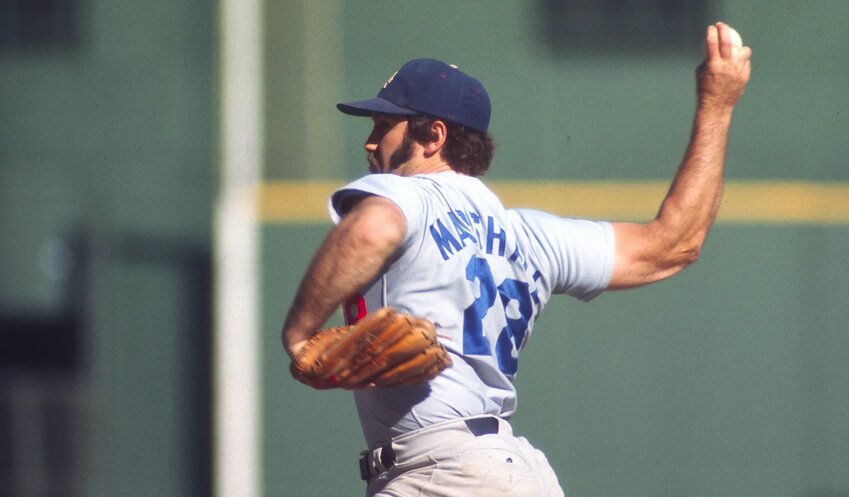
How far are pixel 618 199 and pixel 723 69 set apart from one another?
5.13 m

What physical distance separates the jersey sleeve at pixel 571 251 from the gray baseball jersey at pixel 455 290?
0.12ft

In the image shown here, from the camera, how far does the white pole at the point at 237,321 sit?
8.51 m

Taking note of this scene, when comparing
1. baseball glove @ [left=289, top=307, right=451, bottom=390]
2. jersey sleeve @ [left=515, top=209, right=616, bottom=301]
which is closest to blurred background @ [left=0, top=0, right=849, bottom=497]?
jersey sleeve @ [left=515, top=209, right=616, bottom=301]

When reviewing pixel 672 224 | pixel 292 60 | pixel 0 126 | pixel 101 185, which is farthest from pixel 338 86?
pixel 672 224

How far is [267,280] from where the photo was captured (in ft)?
27.9

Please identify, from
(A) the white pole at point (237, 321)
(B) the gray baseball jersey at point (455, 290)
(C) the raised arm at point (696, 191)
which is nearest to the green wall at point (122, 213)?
(A) the white pole at point (237, 321)

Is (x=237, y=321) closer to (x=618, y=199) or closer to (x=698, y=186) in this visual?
(x=618, y=199)

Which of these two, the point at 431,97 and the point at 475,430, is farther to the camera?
the point at 431,97

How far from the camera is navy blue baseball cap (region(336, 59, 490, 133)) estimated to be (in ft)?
10.2

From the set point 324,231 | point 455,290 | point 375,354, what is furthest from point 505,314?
point 324,231

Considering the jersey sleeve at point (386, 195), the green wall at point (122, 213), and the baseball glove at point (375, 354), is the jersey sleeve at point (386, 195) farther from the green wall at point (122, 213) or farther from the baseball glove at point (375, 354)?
the green wall at point (122, 213)

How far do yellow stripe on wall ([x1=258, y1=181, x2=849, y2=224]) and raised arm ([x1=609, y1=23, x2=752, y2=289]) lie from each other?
506cm

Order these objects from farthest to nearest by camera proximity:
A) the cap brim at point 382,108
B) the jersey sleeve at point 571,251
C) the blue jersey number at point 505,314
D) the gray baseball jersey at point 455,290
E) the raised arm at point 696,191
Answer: the raised arm at point 696,191, the jersey sleeve at point 571,251, the cap brim at point 382,108, the blue jersey number at point 505,314, the gray baseball jersey at point 455,290

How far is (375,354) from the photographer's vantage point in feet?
9.19
